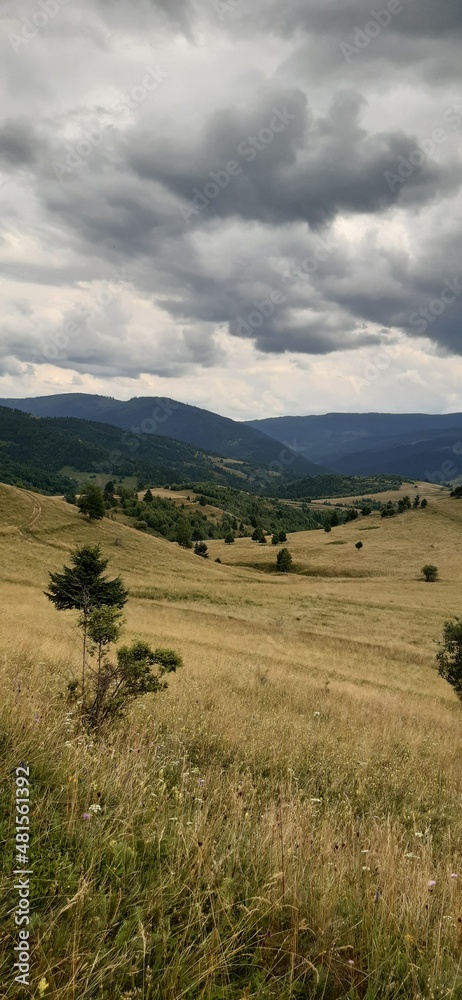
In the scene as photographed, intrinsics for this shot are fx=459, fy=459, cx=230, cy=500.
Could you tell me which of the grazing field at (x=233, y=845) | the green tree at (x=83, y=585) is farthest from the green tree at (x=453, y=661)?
the green tree at (x=83, y=585)

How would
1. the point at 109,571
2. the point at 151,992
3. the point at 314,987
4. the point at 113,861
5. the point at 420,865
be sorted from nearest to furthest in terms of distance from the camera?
the point at 151,992 → the point at 314,987 → the point at 113,861 → the point at 420,865 → the point at 109,571

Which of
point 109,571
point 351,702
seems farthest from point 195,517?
point 351,702

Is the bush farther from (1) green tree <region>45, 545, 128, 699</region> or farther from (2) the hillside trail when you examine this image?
(2) the hillside trail

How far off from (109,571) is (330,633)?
3131 centimetres

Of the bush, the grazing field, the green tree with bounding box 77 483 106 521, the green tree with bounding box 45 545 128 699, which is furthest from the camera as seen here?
the green tree with bounding box 77 483 106 521

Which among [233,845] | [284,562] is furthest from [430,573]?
[233,845]

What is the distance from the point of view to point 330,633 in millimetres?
38500

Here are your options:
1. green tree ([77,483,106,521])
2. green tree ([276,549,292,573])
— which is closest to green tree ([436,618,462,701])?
green tree ([276,549,292,573])

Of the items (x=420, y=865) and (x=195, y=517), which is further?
(x=195, y=517)

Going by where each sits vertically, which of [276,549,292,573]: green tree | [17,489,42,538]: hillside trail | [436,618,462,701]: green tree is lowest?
[276,549,292,573]: green tree

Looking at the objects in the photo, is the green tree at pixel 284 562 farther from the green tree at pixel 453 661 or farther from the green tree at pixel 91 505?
the green tree at pixel 453 661

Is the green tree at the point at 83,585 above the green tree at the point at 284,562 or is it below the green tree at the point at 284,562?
above

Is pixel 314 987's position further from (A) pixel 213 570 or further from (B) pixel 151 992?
(A) pixel 213 570

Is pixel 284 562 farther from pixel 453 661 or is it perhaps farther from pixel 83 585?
pixel 453 661
